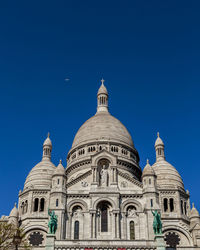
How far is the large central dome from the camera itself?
6259 centimetres

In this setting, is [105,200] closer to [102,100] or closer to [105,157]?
[105,157]

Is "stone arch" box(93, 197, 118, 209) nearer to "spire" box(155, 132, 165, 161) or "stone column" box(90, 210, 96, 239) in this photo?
"stone column" box(90, 210, 96, 239)

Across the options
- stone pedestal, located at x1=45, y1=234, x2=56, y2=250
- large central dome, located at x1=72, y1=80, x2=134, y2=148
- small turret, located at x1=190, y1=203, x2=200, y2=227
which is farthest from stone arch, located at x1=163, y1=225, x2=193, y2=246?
stone pedestal, located at x1=45, y1=234, x2=56, y2=250

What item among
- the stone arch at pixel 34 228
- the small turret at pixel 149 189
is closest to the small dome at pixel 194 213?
the small turret at pixel 149 189

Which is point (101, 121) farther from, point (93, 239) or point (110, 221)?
point (93, 239)

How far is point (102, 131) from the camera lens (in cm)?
6341

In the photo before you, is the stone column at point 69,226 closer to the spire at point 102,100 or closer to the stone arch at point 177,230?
the stone arch at point 177,230

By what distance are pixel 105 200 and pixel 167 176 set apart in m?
14.6

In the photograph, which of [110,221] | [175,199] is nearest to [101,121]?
[175,199]

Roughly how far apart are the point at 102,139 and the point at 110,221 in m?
18.5

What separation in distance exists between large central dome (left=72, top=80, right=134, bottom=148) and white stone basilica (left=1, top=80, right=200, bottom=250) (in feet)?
0.51

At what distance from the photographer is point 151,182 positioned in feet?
157

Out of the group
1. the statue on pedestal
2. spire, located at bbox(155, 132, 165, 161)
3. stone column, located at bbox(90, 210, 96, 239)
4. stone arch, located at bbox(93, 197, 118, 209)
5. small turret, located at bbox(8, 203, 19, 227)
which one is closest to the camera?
stone column, located at bbox(90, 210, 96, 239)

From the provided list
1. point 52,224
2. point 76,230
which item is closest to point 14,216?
point 76,230
